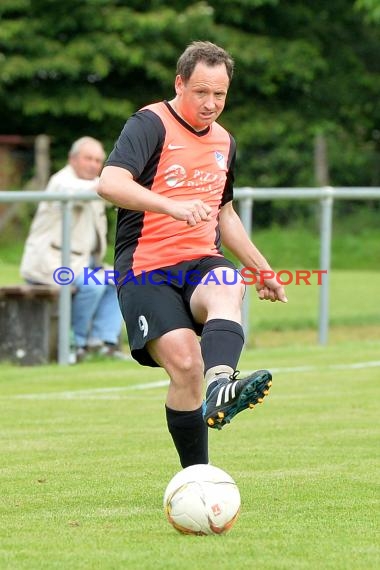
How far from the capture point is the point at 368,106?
30.5 meters

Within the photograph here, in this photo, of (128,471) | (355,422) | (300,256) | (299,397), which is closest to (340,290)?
(300,256)

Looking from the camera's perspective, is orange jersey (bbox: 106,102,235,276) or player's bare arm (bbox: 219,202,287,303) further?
player's bare arm (bbox: 219,202,287,303)

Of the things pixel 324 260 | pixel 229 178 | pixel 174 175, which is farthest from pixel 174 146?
pixel 324 260

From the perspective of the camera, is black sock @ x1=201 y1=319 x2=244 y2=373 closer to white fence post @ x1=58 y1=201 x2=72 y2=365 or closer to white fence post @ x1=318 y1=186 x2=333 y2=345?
white fence post @ x1=58 y1=201 x2=72 y2=365

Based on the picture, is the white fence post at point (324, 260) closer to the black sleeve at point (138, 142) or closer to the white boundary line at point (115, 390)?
the white boundary line at point (115, 390)

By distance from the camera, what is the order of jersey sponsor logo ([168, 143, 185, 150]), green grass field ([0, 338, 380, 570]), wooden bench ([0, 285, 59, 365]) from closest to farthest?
green grass field ([0, 338, 380, 570]) → jersey sponsor logo ([168, 143, 185, 150]) → wooden bench ([0, 285, 59, 365])

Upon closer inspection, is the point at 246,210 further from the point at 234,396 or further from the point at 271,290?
the point at 234,396

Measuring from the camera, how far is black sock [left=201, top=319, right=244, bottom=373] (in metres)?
5.46

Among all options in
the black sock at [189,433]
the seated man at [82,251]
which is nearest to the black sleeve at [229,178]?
the black sock at [189,433]

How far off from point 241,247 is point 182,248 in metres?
0.42

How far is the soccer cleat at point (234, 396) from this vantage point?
201 inches

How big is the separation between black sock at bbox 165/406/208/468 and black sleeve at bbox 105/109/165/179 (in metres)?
1.06

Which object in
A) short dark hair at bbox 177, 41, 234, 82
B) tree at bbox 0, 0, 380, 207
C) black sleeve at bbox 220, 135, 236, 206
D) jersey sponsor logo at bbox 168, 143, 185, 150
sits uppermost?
tree at bbox 0, 0, 380, 207

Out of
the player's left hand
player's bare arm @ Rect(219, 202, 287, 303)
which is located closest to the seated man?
player's bare arm @ Rect(219, 202, 287, 303)
